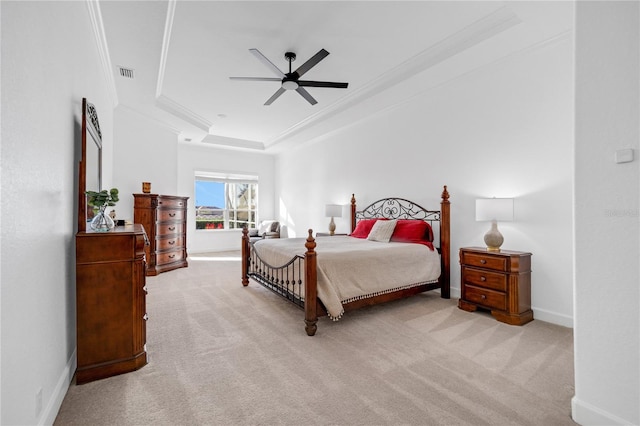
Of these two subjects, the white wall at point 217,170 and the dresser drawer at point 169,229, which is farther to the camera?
the white wall at point 217,170

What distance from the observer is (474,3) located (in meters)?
2.73

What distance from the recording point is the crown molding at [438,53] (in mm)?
2896

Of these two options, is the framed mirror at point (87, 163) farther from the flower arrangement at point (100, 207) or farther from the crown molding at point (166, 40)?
the crown molding at point (166, 40)

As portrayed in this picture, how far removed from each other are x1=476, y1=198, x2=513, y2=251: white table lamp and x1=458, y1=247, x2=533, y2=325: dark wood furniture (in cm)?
13

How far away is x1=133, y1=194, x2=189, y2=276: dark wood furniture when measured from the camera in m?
5.34

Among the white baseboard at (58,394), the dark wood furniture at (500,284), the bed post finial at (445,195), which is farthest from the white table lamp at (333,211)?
the white baseboard at (58,394)

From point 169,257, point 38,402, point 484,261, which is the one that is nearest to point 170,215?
point 169,257

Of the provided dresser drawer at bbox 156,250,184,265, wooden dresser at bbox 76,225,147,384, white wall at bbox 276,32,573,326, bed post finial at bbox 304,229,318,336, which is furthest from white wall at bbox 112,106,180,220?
bed post finial at bbox 304,229,318,336

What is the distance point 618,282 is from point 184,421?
7.85ft

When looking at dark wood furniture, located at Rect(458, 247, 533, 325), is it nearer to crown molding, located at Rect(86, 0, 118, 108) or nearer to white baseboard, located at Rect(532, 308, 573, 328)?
white baseboard, located at Rect(532, 308, 573, 328)

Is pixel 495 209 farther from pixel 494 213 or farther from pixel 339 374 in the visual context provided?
pixel 339 374

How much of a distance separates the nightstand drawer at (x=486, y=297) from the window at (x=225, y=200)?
6.66 m

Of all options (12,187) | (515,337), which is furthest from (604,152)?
(12,187)

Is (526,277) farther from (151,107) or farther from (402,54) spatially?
(151,107)
